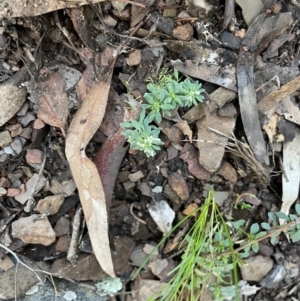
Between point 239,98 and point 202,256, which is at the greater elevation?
point 239,98

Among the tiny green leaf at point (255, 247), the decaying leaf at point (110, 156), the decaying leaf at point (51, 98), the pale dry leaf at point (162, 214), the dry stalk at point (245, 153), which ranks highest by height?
the decaying leaf at point (51, 98)

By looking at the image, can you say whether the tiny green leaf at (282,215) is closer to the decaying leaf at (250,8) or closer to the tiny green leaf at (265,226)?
the tiny green leaf at (265,226)

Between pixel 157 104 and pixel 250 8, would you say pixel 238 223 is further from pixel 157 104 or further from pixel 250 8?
pixel 250 8

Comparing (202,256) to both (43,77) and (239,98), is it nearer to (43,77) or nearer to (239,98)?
(239,98)

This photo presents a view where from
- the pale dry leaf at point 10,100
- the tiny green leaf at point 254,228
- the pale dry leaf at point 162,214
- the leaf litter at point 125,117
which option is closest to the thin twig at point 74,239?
the leaf litter at point 125,117

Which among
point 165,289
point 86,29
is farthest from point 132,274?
point 86,29

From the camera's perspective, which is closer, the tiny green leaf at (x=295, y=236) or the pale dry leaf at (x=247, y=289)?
the tiny green leaf at (x=295, y=236)

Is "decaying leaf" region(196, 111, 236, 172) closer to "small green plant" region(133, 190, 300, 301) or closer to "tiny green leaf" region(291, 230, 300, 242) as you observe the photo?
"small green plant" region(133, 190, 300, 301)
